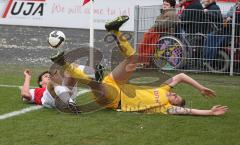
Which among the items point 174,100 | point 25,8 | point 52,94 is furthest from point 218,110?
point 25,8

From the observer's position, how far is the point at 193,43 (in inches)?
488

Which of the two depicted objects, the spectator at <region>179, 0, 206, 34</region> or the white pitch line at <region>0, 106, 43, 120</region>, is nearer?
the white pitch line at <region>0, 106, 43, 120</region>

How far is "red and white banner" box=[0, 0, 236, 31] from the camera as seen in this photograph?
1891 centimetres

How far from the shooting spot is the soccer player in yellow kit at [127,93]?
27.0 feet

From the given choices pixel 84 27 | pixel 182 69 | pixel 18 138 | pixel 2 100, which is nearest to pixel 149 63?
pixel 182 69

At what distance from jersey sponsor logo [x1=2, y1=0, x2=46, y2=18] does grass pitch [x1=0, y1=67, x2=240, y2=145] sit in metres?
10.6

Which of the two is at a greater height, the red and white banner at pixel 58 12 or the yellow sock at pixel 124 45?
the red and white banner at pixel 58 12

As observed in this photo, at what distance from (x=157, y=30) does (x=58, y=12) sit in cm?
740

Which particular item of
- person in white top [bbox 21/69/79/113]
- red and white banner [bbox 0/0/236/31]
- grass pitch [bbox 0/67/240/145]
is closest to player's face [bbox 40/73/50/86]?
person in white top [bbox 21/69/79/113]

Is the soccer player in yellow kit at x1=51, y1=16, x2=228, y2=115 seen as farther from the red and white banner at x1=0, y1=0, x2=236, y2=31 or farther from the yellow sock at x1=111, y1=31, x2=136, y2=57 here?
the red and white banner at x1=0, y1=0, x2=236, y2=31

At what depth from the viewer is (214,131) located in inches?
291

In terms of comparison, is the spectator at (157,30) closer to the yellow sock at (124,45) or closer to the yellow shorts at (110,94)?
the yellow sock at (124,45)

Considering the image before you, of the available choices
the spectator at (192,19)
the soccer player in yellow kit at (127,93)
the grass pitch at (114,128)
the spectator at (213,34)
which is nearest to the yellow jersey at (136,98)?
the soccer player in yellow kit at (127,93)

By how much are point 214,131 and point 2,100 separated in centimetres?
334
